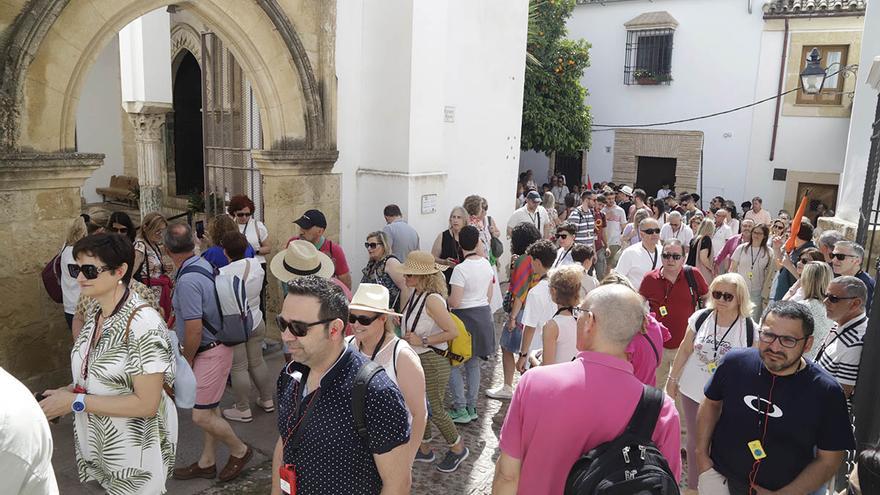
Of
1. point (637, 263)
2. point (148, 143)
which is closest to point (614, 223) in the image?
point (637, 263)

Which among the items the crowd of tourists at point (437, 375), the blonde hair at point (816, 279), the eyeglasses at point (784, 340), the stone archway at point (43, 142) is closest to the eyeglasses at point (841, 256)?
the crowd of tourists at point (437, 375)

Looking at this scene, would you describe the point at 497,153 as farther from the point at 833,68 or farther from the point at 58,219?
the point at 833,68

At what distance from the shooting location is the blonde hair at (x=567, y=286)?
152 inches

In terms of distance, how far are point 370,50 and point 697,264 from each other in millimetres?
4439

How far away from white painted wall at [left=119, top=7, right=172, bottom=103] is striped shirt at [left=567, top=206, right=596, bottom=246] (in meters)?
6.30

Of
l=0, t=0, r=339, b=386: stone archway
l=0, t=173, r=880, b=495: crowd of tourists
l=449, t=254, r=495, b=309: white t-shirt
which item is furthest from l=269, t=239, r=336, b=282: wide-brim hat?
l=0, t=0, r=339, b=386: stone archway

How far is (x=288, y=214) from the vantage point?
693cm

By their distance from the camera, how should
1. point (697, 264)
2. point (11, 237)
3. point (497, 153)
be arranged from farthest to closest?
point (497, 153)
point (697, 264)
point (11, 237)

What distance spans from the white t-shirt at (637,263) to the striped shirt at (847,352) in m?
2.12

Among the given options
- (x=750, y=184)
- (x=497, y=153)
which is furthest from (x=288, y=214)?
(x=750, y=184)

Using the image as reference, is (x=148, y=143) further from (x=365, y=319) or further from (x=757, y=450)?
(x=757, y=450)

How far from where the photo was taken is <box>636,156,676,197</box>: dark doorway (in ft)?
63.1

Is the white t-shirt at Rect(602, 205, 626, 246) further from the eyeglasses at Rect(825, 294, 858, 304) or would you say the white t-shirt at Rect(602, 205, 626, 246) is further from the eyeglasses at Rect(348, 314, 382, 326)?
the eyeglasses at Rect(348, 314, 382, 326)

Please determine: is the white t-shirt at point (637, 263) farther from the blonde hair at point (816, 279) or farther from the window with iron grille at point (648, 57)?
the window with iron grille at point (648, 57)
